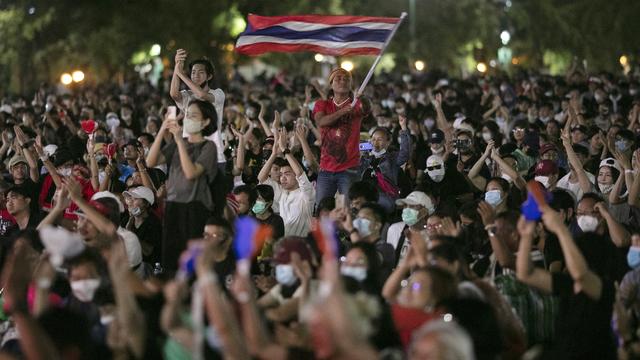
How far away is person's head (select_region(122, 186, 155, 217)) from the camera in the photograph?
1193cm

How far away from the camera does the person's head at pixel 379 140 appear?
1458cm

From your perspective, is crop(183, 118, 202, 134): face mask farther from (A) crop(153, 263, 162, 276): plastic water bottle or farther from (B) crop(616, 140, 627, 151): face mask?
(B) crop(616, 140, 627, 151): face mask

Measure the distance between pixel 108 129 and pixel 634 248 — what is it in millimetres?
12241

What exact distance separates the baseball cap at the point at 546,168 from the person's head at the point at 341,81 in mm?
2100

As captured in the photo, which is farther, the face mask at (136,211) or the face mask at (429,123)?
the face mask at (429,123)

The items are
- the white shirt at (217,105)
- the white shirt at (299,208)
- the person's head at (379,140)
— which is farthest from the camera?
the person's head at (379,140)

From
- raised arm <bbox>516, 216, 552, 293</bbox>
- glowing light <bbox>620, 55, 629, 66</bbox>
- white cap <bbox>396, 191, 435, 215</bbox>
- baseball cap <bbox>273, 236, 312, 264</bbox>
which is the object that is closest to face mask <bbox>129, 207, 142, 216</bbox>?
white cap <bbox>396, 191, 435, 215</bbox>

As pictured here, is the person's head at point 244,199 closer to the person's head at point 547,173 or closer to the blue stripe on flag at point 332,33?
the person's head at point 547,173

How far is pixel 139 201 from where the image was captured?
1194cm

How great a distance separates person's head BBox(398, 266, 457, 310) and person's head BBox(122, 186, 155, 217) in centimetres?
483

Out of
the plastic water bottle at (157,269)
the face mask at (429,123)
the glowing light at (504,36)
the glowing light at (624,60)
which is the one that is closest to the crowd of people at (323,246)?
the plastic water bottle at (157,269)

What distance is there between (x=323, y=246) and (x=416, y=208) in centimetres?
227

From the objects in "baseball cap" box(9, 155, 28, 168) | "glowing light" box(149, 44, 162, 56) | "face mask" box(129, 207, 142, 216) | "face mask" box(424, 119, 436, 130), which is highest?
"face mask" box(129, 207, 142, 216)

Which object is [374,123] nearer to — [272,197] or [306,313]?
[272,197]
